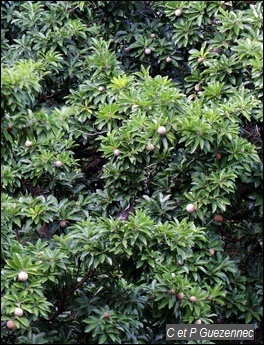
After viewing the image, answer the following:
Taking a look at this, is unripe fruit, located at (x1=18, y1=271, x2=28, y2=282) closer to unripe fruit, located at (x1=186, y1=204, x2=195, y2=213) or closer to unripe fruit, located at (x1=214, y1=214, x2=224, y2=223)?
unripe fruit, located at (x1=186, y1=204, x2=195, y2=213)

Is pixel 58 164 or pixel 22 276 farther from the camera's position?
pixel 58 164

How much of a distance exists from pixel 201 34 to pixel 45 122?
1525 millimetres

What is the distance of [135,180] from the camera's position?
3676 mm

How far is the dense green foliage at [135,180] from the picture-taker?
10.9 ft

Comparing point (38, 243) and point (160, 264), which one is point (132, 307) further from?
point (38, 243)

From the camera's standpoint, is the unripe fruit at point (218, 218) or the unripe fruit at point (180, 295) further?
the unripe fruit at point (218, 218)

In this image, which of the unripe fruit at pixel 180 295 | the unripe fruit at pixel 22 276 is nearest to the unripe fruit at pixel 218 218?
the unripe fruit at pixel 180 295

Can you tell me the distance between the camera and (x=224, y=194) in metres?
3.60

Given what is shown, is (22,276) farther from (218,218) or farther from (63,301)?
(218,218)

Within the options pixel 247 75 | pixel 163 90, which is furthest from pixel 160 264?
pixel 247 75

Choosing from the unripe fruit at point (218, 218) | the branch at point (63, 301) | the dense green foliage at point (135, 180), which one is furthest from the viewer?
the unripe fruit at point (218, 218)

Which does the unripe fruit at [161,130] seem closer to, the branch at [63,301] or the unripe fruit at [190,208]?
the unripe fruit at [190,208]

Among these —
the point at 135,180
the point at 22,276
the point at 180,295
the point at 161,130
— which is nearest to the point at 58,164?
the point at 135,180

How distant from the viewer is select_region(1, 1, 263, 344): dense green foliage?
3.34 m
